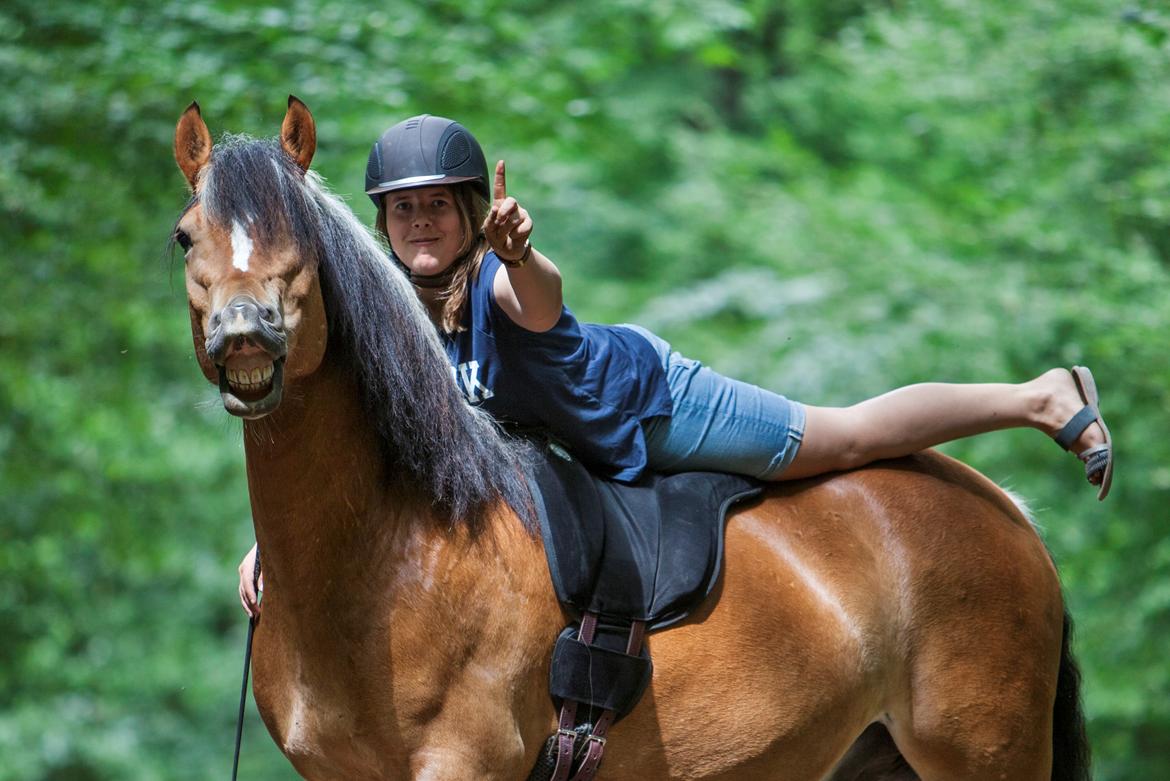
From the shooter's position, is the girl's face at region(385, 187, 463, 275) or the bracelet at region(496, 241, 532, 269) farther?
the girl's face at region(385, 187, 463, 275)

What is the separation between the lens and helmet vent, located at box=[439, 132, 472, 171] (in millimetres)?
3016

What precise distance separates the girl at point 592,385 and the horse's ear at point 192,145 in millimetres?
482

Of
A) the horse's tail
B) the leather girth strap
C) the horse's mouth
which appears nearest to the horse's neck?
the horse's mouth

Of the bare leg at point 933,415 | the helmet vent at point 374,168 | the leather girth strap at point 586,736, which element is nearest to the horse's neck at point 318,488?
the leather girth strap at point 586,736

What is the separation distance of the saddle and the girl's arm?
0.43 metres

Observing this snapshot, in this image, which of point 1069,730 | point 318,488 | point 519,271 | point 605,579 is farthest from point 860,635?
point 318,488

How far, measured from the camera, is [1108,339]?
25.5 feet

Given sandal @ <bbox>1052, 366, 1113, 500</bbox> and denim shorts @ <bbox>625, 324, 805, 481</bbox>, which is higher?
denim shorts @ <bbox>625, 324, 805, 481</bbox>

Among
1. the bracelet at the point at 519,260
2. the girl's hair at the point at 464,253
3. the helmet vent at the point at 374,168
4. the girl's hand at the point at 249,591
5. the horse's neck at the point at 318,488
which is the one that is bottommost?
the girl's hand at the point at 249,591

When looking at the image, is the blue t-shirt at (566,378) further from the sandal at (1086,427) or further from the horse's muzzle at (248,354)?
the sandal at (1086,427)

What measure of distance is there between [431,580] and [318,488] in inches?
13.0

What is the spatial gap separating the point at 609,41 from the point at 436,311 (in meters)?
7.84

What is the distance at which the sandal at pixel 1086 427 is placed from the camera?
333 cm

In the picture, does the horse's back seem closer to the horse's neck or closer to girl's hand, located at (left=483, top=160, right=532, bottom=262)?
the horse's neck
